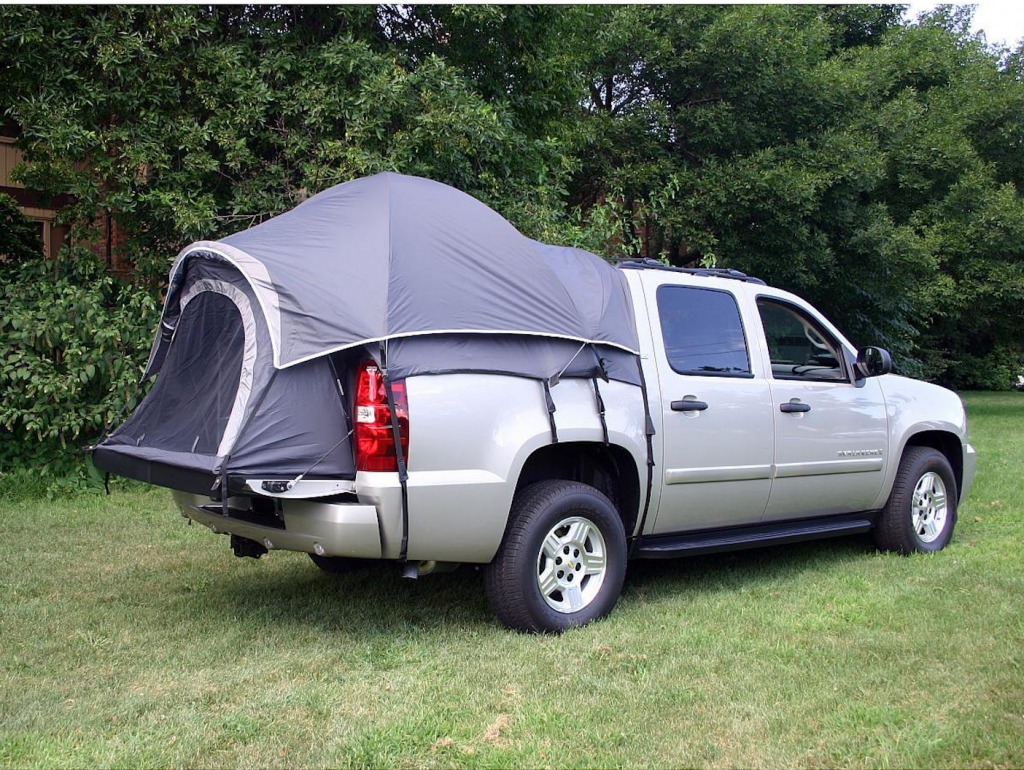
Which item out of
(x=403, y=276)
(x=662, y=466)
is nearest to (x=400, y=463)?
(x=403, y=276)

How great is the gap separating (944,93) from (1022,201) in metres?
2.99

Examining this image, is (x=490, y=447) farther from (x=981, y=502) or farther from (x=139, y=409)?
(x=981, y=502)

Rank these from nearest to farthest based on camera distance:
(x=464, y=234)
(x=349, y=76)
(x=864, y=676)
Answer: (x=864, y=676)
(x=464, y=234)
(x=349, y=76)

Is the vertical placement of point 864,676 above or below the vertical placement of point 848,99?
below

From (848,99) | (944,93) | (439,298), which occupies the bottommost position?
(439,298)

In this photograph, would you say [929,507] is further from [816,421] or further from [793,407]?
[793,407]

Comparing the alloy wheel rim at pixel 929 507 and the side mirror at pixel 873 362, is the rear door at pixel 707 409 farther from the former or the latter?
the alloy wheel rim at pixel 929 507

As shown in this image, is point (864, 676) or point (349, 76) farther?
point (349, 76)

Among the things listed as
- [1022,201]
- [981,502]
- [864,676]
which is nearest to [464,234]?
[864,676]

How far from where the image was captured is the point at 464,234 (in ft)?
16.9

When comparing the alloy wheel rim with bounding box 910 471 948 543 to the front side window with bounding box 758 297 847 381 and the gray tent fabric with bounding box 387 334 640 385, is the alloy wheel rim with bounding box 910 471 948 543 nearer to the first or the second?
the front side window with bounding box 758 297 847 381

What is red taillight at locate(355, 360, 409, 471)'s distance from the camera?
4.48 m

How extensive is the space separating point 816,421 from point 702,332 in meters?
1.00

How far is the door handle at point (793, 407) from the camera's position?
604 cm
